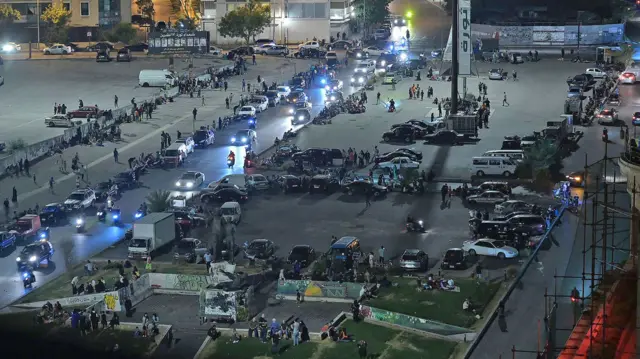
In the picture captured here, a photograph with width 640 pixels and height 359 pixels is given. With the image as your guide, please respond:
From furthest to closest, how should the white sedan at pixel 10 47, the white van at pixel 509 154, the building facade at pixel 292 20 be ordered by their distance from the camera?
the building facade at pixel 292 20 < the white sedan at pixel 10 47 < the white van at pixel 509 154

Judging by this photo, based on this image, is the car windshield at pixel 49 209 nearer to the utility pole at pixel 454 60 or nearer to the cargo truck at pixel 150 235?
the cargo truck at pixel 150 235

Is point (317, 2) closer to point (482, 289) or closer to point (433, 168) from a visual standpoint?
point (433, 168)

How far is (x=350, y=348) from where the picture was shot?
103ft

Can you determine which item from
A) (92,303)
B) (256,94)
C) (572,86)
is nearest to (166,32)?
(256,94)

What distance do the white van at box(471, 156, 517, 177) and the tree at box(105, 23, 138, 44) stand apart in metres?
46.4

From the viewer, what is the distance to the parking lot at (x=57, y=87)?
63.0m

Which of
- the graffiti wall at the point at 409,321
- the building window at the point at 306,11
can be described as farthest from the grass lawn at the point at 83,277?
the building window at the point at 306,11

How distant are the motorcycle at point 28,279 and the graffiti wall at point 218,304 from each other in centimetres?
643

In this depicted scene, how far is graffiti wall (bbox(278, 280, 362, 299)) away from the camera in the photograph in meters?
35.1

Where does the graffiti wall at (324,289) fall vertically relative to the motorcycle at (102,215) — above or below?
below

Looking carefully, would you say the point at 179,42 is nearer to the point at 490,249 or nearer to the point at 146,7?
the point at 146,7

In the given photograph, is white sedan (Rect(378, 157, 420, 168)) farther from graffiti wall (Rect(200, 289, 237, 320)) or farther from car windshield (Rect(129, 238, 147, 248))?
graffiti wall (Rect(200, 289, 237, 320))

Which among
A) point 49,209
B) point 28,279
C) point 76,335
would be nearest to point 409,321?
point 76,335

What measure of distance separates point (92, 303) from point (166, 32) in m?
40.3
